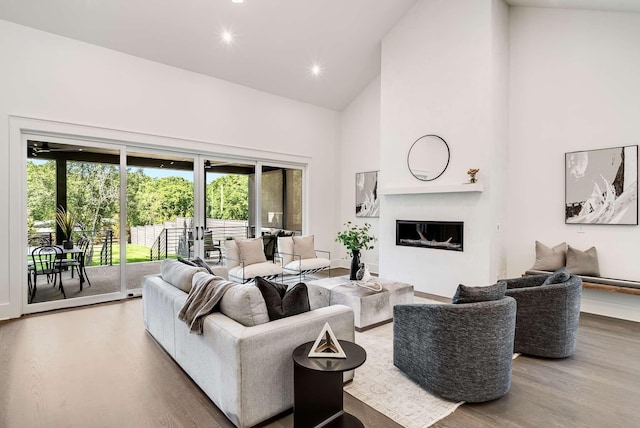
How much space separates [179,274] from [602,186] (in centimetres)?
520

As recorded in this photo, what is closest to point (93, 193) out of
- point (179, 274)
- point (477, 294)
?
point (179, 274)

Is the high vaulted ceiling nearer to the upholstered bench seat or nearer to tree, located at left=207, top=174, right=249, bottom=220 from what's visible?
tree, located at left=207, top=174, right=249, bottom=220

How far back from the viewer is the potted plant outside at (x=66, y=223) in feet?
15.3

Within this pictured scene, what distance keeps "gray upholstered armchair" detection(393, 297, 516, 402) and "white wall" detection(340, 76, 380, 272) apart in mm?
4633

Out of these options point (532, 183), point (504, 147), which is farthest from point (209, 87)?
point (532, 183)

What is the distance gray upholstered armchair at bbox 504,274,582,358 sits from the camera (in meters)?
3.08

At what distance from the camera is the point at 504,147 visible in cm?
518

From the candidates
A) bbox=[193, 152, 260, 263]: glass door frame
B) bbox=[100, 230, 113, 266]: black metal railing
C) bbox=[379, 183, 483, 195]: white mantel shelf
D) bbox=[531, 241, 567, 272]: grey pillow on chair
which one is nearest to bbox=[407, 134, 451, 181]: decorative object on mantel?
bbox=[379, 183, 483, 195]: white mantel shelf

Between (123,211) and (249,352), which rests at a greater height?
(123,211)

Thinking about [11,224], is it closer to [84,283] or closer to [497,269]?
[84,283]

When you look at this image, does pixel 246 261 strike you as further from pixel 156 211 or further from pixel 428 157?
pixel 428 157

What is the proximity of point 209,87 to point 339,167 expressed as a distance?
3324 millimetres

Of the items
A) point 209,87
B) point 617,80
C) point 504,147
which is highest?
point 209,87

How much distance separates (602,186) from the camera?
4.42 m
